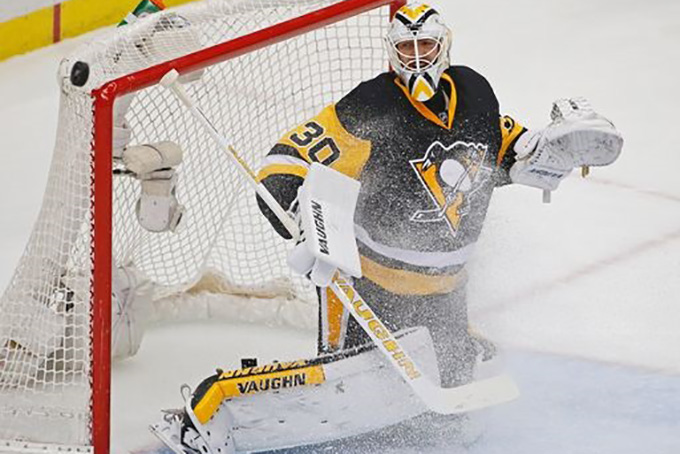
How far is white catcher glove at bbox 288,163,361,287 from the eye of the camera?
313cm

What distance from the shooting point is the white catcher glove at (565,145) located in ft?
11.0

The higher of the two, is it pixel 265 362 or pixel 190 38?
pixel 190 38

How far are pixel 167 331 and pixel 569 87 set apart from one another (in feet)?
6.24

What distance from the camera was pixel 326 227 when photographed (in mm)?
3168

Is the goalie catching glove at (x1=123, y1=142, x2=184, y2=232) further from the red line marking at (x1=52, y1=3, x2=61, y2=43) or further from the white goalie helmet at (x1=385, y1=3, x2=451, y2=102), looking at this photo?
the red line marking at (x1=52, y1=3, x2=61, y2=43)

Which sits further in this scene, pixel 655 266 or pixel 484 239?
pixel 655 266

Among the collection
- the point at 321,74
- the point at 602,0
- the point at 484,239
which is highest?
the point at 321,74

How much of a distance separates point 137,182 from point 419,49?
2.37ft

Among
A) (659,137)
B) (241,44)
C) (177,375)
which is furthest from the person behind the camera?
(659,137)

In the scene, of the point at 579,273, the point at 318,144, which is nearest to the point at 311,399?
the point at 318,144

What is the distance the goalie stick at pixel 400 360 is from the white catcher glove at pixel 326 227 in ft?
0.16

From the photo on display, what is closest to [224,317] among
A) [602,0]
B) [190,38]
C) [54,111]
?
[190,38]

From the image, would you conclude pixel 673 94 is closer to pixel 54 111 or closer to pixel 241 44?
pixel 54 111

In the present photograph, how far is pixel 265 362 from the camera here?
383cm
